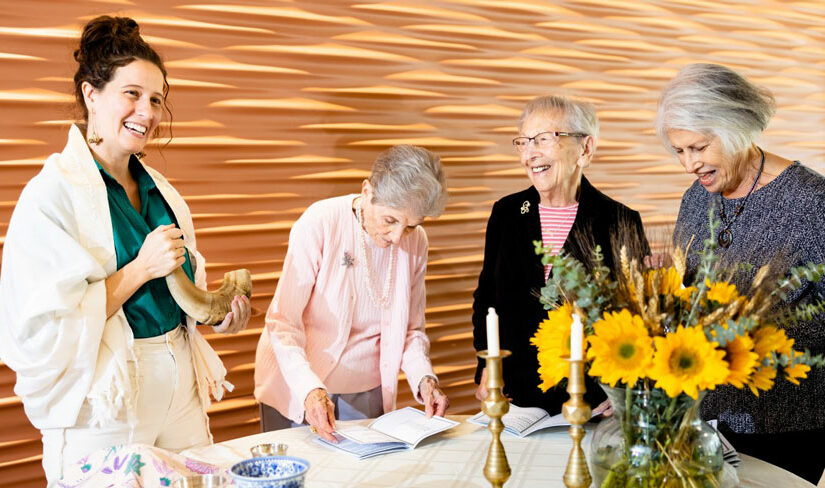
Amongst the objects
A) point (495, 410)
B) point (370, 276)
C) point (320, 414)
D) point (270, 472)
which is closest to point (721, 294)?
point (495, 410)

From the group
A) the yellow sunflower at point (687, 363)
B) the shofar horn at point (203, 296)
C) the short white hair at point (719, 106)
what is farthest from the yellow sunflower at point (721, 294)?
the shofar horn at point (203, 296)

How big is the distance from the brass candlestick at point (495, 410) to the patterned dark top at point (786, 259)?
932 millimetres

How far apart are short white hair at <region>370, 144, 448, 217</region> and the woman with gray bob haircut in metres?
0.69

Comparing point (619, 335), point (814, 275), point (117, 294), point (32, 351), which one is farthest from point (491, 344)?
point (32, 351)

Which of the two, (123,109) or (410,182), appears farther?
(410,182)

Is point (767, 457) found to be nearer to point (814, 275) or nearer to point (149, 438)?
point (814, 275)

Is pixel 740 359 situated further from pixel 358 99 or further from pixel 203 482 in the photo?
pixel 358 99

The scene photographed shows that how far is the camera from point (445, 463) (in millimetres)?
1852

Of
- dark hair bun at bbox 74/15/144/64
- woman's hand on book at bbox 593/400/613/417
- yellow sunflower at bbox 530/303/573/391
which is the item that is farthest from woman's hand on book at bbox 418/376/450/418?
dark hair bun at bbox 74/15/144/64

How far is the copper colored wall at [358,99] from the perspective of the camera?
8.32 ft

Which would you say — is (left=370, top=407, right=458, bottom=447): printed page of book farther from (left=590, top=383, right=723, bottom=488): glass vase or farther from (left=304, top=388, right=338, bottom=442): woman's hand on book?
(left=590, top=383, right=723, bottom=488): glass vase

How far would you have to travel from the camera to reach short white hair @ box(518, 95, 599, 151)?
257 centimetres

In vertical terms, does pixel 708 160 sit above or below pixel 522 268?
above

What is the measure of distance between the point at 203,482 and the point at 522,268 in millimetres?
1482
